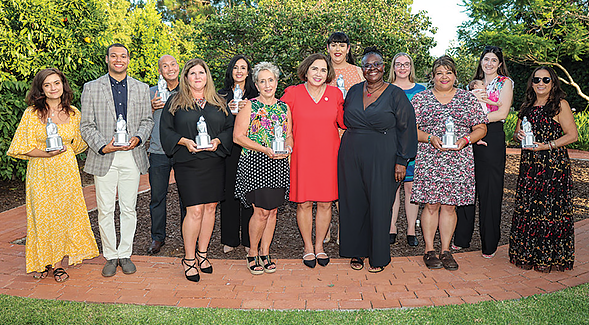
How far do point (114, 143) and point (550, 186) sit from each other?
4489 mm

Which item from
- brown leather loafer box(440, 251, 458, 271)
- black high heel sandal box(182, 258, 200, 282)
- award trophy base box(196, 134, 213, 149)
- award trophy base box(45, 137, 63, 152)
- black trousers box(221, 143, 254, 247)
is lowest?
black high heel sandal box(182, 258, 200, 282)

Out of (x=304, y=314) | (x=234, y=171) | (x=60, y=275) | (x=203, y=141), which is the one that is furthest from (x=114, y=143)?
(x=304, y=314)

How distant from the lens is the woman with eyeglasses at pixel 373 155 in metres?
4.61

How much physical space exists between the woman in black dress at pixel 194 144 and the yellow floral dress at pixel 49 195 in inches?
41.5

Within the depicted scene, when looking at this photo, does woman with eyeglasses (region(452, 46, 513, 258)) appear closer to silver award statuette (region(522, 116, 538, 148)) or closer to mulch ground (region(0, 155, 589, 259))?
silver award statuette (region(522, 116, 538, 148))

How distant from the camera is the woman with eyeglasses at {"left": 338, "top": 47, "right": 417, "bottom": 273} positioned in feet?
15.1

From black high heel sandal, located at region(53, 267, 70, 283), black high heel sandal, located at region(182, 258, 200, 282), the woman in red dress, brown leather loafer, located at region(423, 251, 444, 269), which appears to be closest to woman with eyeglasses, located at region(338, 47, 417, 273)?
the woman in red dress

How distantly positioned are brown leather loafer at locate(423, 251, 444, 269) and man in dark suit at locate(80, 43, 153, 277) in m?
3.17

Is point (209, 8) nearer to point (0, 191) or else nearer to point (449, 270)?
point (0, 191)

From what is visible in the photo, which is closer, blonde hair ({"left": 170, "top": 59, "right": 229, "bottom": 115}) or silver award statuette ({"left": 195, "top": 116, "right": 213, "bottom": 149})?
silver award statuette ({"left": 195, "top": 116, "right": 213, "bottom": 149})

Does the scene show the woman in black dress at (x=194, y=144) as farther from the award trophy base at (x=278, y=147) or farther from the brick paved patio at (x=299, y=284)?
the award trophy base at (x=278, y=147)

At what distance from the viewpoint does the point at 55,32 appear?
8.22 m

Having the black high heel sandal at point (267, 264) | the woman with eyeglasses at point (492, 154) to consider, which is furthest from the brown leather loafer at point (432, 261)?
the black high heel sandal at point (267, 264)

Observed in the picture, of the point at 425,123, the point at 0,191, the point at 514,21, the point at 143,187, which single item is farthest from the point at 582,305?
the point at 514,21
